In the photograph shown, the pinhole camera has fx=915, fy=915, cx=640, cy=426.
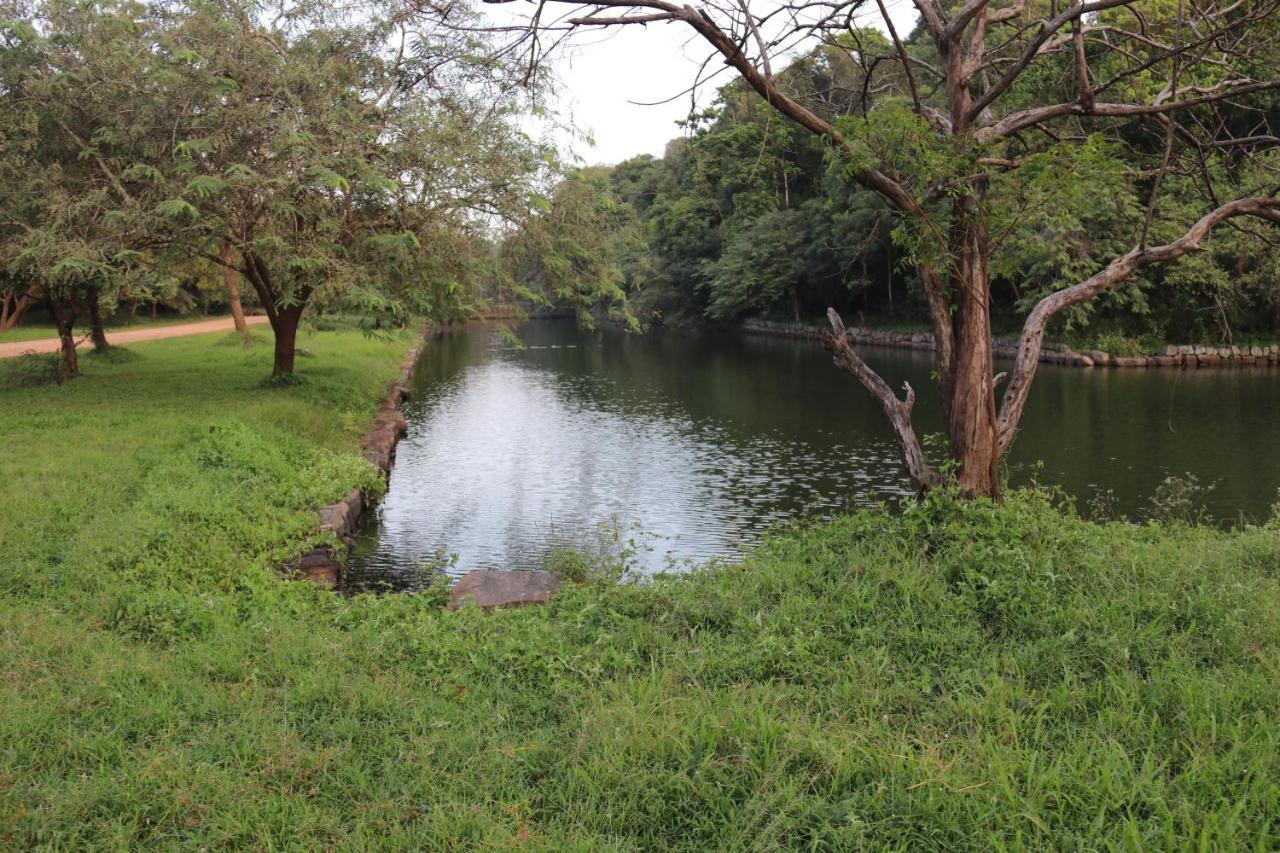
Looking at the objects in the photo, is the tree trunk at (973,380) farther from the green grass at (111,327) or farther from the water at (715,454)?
the green grass at (111,327)

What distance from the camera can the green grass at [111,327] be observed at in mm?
30828

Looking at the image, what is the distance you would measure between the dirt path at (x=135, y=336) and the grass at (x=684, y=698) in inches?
676

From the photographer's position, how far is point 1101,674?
15.0ft

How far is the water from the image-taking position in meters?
10.9

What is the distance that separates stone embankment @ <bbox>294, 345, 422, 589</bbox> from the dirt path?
766 cm

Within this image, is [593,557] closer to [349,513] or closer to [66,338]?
[349,513]

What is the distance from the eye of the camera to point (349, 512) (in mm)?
10562

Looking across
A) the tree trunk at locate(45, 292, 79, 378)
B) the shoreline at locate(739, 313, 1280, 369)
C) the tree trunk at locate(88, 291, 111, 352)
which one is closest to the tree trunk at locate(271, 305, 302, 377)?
the tree trunk at locate(45, 292, 79, 378)

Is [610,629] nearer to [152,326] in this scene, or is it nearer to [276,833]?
[276,833]

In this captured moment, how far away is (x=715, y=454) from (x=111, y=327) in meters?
34.4

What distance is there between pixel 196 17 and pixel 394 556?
9.67m

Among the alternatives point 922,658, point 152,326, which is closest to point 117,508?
point 922,658

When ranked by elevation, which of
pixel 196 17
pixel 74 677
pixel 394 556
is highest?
pixel 196 17

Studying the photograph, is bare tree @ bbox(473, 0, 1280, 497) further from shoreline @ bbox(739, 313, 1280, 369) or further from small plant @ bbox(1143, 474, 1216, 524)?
shoreline @ bbox(739, 313, 1280, 369)
